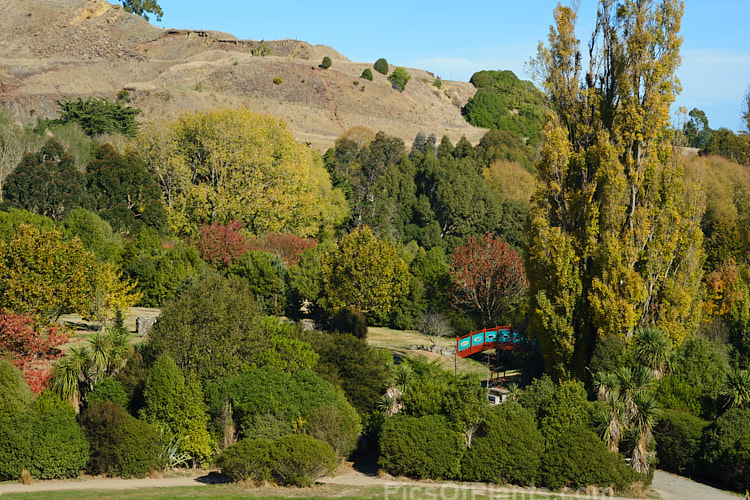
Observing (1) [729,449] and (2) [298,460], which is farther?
(1) [729,449]

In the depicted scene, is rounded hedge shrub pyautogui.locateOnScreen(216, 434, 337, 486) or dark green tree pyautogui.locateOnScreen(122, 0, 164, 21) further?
dark green tree pyautogui.locateOnScreen(122, 0, 164, 21)

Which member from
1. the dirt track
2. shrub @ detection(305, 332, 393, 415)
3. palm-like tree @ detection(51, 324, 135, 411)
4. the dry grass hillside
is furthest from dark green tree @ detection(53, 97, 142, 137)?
the dirt track

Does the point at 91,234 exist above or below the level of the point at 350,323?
above

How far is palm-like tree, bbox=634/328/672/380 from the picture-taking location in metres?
26.2

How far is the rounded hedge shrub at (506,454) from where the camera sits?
67.8 feet

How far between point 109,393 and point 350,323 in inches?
630

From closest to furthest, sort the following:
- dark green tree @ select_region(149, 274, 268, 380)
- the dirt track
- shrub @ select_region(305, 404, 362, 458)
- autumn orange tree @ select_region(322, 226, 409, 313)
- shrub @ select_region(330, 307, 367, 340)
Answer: the dirt track
shrub @ select_region(305, 404, 362, 458)
dark green tree @ select_region(149, 274, 268, 380)
shrub @ select_region(330, 307, 367, 340)
autumn orange tree @ select_region(322, 226, 409, 313)

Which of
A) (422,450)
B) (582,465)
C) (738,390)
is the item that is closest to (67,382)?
(422,450)

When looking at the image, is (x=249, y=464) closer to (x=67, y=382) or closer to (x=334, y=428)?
(x=334, y=428)

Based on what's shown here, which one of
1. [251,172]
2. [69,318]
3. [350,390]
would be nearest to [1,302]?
[69,318]

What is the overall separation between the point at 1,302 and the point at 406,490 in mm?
17041

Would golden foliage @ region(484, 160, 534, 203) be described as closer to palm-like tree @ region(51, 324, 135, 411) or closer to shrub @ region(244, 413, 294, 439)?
palm-like tree @ region(51, 324, 135, 411)

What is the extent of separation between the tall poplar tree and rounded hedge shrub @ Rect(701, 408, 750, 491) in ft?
20.6

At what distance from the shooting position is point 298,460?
19.4 meters
